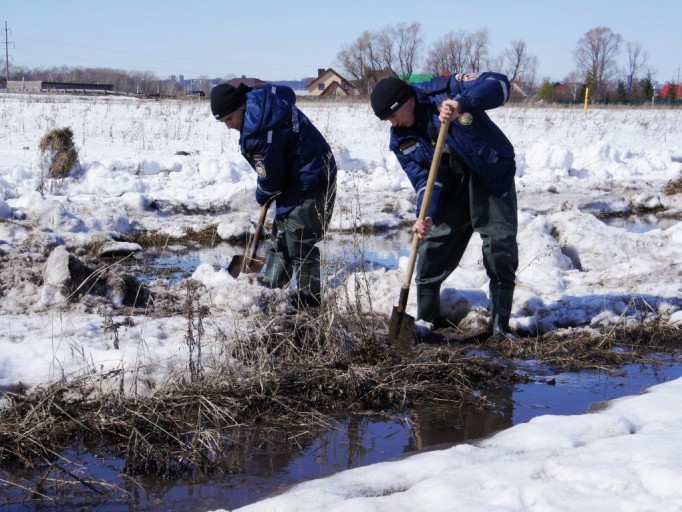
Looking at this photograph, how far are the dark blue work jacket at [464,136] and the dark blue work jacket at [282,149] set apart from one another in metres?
0.68

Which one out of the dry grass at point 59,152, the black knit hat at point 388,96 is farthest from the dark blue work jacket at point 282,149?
the dry grass at point 59,152

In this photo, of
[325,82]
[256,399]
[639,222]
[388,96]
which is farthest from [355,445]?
[325,82]

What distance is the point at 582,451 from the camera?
388 centimetres

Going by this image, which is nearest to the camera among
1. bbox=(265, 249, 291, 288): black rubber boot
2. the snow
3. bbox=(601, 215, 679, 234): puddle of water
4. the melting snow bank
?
the melting snow bank

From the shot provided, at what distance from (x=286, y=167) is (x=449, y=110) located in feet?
5.05

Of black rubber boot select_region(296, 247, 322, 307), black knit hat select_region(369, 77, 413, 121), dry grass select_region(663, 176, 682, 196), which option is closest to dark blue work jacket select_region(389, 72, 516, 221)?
black knit hat select_region(369, 77, 413, 121)

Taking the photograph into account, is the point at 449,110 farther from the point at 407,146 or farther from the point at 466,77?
the point at 407,146

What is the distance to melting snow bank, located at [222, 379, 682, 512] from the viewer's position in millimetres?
3328

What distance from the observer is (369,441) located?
4422 mm

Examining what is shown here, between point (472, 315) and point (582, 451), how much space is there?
8.76 ft

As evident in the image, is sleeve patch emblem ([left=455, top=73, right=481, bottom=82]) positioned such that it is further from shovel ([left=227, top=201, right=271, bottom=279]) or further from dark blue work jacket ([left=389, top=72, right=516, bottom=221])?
shovel ([left=227, top=201, right=271, bottom=279])

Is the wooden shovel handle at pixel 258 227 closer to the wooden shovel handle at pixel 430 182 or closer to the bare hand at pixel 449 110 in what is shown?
the wooden shovel handle at pixel 430 182

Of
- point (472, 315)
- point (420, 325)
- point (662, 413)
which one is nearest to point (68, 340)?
point (420, 325)

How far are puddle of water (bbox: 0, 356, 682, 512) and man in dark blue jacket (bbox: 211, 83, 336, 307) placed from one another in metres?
1.67
